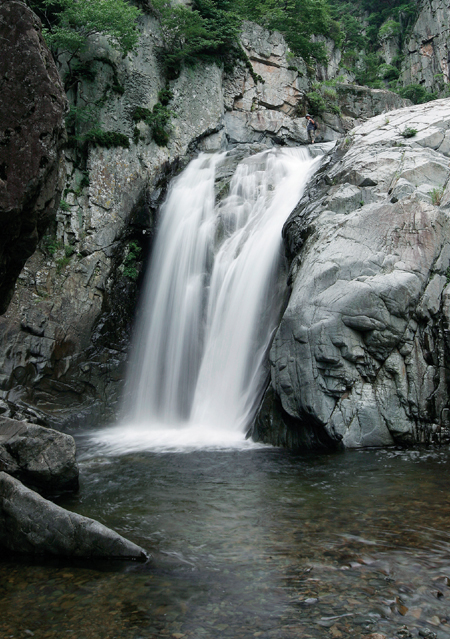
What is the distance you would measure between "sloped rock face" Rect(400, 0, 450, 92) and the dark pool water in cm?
3672

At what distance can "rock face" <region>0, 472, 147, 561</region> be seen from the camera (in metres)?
4.03

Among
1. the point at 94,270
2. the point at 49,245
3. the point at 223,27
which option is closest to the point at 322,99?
the point at 223,27

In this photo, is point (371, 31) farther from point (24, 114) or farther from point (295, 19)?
point (24, 114)

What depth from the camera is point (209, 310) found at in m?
11.7

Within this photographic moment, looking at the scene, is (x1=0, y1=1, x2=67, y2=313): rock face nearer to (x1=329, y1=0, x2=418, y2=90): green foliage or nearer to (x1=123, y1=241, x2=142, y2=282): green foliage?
(x1=123, y1=241, x2=142, y2=282): green foliage

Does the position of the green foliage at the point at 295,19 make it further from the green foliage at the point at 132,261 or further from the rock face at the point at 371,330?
the rock face at the point at 371,330

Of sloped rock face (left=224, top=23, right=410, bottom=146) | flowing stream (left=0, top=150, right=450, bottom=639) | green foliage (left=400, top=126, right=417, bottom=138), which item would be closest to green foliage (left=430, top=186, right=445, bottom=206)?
green foliage (left=400, top=126, right=417, bottom=138)

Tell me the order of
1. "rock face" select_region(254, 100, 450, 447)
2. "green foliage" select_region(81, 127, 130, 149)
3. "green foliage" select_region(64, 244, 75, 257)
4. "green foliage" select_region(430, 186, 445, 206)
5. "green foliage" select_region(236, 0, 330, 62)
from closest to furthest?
"rock face" select_region(254, 100, 450, 447) → "green foliage" select_region(430, 186, 445, 206) → "green foliage" select_region(64, 244, 75, 257) → "green foliage" select_region(81, 127, 130, 149) → "green foliage" select_region(236, 0, 330, 62)

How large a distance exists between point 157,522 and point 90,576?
1249mm

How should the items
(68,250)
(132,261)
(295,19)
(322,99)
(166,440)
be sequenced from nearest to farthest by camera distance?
(166,440) → (68,250) → (132,261) → (322,99) → (295,19)

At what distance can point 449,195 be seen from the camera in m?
9.32

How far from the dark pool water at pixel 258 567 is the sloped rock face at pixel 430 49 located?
36723 millimetres

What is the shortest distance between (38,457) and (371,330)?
5.59 metres

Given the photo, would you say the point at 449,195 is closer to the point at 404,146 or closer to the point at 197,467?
the point at 404,146
